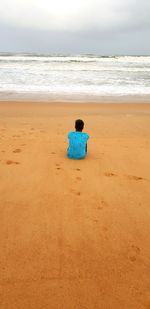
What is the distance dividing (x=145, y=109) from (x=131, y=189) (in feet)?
23.2

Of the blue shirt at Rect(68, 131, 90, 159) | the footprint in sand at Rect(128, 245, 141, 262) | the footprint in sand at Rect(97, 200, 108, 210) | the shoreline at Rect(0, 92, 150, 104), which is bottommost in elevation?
the footprint in sand at Rect(128, 245, 141, 262)

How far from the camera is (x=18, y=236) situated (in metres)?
3.06

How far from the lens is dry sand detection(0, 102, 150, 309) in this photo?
2.43 metres

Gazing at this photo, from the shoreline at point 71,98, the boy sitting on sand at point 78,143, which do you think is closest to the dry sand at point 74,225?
the boy sitting on sand at point 78,143

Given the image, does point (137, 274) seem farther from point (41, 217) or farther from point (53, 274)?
point (41, 217)

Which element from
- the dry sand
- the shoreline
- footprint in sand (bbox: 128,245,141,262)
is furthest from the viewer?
the shoreline

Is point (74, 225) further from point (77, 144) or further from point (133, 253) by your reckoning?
point (77, 144)

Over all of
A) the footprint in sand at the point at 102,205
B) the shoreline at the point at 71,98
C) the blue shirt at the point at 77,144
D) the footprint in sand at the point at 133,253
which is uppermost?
the blue shirt at the point at 77,144

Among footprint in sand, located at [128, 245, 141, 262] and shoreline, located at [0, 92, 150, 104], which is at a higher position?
shoreline, located at [0, 92, 150, 104]

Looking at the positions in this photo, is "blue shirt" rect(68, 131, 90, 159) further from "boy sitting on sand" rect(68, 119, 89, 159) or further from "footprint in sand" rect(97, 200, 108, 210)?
"footprint in sand" rect(97, 200, 108, 210)

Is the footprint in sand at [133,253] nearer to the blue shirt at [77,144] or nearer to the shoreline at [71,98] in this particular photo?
the blue shirt at [77,144]

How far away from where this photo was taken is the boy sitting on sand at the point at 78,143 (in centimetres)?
502

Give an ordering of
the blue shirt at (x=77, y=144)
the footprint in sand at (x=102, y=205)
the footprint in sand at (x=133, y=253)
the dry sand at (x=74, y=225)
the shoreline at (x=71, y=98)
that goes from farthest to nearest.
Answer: the shoreline at (x=71, y=98), the blue shirt at (x=77, y=144), the footprint in sand at (x=102, y=205), the footprint in sand at (x=133, y=253), the dry sand at (x=74, y=225)

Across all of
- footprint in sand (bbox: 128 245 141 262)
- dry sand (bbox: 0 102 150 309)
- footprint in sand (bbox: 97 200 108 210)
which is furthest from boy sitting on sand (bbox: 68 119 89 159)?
footprint in sand (bbox: 128 245 141 262)
